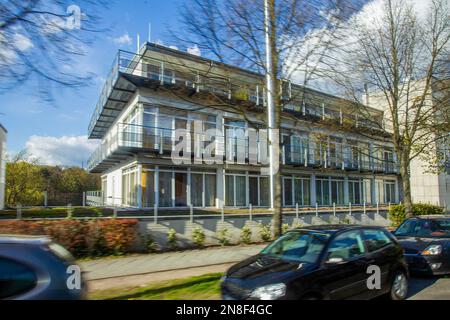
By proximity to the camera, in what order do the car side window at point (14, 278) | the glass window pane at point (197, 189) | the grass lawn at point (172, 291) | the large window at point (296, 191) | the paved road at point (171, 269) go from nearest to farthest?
the car side window at point (14, 278) < the grass lawn at point (172, 291) < the paved road at point (171, 269) < the glass window pane at point (197, 189) < the large window at point (296, 191)

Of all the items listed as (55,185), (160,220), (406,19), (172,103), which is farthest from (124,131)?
(55,185)

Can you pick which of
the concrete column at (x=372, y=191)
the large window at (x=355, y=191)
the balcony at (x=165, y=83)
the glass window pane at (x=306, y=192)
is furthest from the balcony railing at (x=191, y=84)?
the concrete column at (x=372, y=191)

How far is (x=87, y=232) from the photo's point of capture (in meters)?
10.3

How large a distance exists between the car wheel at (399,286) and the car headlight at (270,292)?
111 inches

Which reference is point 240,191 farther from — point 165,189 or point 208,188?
point 165,189

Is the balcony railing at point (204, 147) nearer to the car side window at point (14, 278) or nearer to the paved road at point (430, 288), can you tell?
the paved road at point (430, 288)

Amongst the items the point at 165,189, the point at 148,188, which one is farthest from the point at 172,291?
the point at 165,189

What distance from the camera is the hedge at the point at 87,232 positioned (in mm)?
9664

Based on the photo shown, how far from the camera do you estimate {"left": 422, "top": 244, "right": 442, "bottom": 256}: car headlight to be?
8094mm

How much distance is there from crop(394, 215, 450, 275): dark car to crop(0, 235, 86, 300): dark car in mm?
7586

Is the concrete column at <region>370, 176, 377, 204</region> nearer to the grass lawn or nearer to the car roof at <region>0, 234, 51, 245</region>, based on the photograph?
the grass lawn

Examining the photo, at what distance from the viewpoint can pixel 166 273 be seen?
864 centimetres

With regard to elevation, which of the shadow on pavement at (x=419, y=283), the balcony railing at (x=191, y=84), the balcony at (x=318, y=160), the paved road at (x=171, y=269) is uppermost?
the balcony railing at (x=191, y=84)
